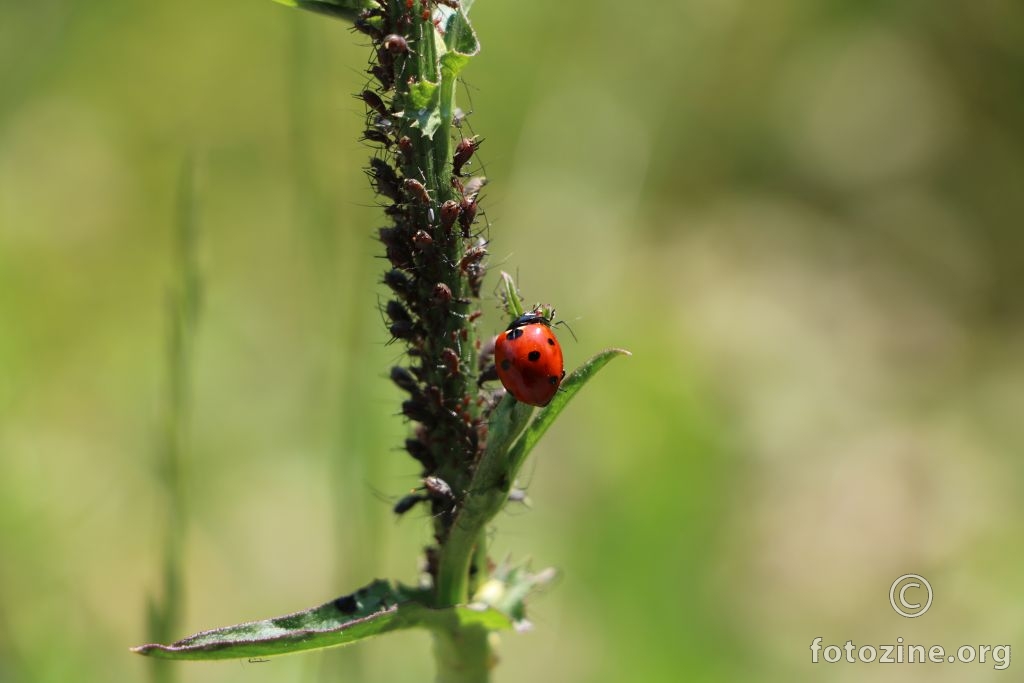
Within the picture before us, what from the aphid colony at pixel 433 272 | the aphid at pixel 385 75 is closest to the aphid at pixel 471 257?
the aphid colony at pixel 433 272

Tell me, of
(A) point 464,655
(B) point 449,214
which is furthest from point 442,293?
(A) point 464,655

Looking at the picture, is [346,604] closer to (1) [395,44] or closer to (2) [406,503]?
(2) [406,503]

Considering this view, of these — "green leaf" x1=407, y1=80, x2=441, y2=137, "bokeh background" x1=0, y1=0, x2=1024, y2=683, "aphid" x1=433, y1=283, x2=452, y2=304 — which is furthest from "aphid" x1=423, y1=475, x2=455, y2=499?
"bokeh background" x1=0, y1=0, x2=1024, y2=683

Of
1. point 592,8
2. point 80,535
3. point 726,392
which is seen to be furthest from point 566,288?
point 80,535

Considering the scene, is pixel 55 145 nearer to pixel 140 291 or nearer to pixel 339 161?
pixel 140 291

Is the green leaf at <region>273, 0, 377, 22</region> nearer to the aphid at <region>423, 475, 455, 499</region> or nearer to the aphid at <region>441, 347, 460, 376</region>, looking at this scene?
the aphid at <region>441, 347, 460, 376</region>
